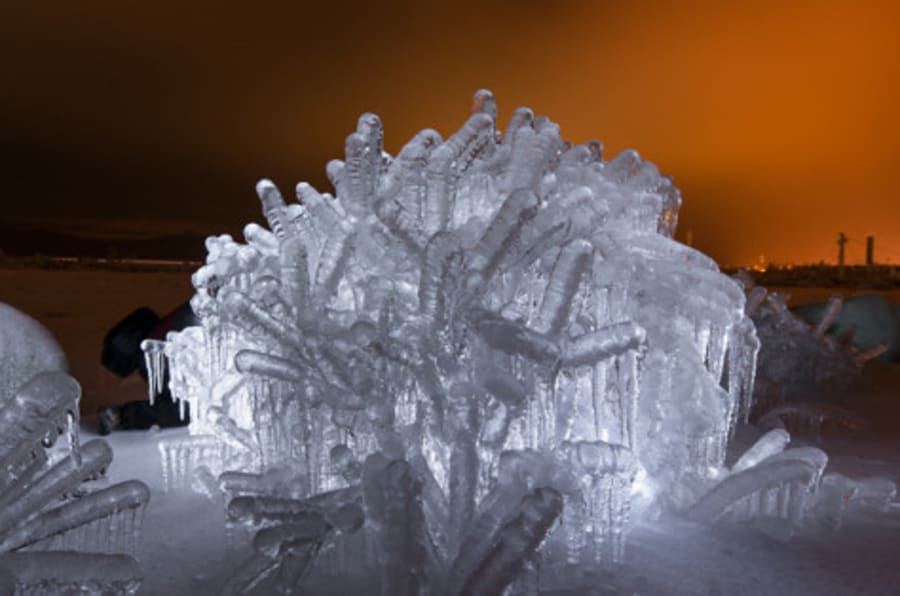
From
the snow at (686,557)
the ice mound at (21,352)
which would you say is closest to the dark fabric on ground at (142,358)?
the ice mound at (21,352)

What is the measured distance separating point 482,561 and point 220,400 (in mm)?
2497

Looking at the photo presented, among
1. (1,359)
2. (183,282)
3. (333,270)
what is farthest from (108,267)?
(333,270)

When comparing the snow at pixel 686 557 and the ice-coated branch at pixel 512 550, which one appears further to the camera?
the snow at pixel 686 557

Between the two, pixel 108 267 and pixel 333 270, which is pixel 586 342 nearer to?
pixel 333 270

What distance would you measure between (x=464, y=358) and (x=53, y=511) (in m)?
1.63

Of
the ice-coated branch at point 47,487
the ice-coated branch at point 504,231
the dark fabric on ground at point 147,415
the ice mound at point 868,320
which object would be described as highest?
the ice-coated branch at point 504,231

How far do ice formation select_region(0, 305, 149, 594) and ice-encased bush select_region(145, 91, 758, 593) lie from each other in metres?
0.51

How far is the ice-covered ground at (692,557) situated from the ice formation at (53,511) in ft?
1.37

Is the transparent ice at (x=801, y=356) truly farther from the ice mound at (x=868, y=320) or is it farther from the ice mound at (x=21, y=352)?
the ice mound at (x=21, y=352)

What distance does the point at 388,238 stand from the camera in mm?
3469

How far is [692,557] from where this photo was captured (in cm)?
331

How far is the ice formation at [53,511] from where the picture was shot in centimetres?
226

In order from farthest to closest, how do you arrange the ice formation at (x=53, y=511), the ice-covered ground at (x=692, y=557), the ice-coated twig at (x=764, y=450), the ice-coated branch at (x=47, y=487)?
the ice-coated twig at (x=764, y=450), the ice-covered ground at (x=692, y=557), the ice-coated branch at (x=47, y=487), the ice formation at (x=53, y=511)

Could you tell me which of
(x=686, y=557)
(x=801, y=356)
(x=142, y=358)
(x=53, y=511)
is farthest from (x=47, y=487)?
(x=801, y=356)
